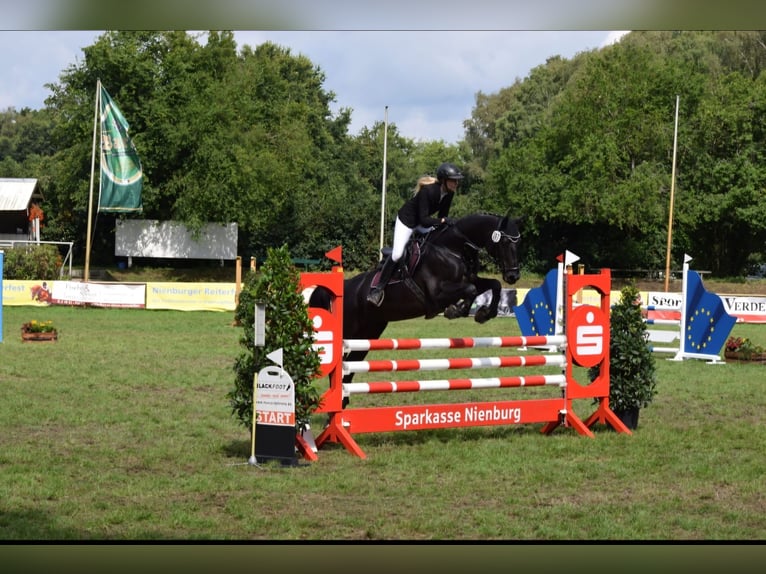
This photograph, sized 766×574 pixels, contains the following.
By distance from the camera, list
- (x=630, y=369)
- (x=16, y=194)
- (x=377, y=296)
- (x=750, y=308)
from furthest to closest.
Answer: (x=16, y=194) < (x=750, y=308) < (x=630, y=369) < (x=377, y=296)

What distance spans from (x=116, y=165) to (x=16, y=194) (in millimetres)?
14480

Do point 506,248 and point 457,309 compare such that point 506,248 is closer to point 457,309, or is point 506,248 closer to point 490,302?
point 490,302

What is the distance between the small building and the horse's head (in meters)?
34.3

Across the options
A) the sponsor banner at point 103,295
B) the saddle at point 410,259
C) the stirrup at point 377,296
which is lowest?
the sponsor banner at point 103,295

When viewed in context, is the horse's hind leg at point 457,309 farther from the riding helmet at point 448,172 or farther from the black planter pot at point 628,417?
the black planter pot at point 628,417

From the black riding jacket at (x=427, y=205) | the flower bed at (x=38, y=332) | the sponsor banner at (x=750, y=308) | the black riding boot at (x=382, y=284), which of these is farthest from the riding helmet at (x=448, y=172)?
the sponsor banner at (x=750, y=308)

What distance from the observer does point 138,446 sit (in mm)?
7133

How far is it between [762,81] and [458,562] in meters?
35.9

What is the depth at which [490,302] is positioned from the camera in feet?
24.4

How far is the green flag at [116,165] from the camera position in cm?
2703

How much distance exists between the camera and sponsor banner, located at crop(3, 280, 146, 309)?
24531 mm

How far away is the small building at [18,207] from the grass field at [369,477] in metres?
31.2

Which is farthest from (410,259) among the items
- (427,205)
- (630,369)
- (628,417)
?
(628,417)

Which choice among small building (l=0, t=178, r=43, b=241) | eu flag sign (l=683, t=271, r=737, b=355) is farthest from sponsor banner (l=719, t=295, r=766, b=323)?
small building (l=0, t=178, r=43, b=241)
